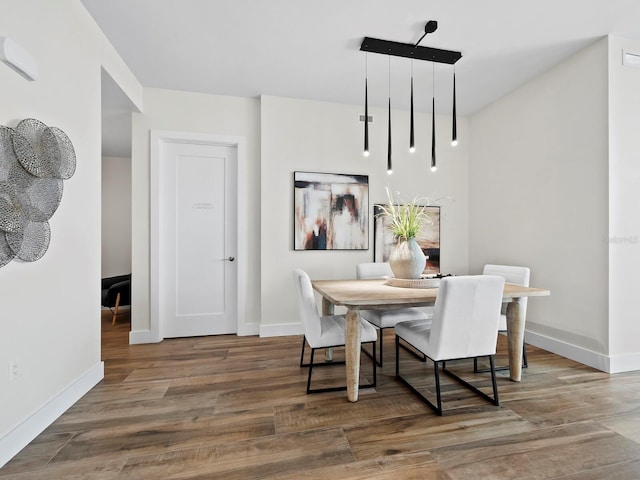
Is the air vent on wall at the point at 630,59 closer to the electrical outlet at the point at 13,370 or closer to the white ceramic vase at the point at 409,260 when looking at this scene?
the white ceramic vase at the point at 409,260

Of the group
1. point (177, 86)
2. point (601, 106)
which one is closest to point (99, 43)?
point (177, 86)

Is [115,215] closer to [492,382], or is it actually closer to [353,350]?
[353,350]

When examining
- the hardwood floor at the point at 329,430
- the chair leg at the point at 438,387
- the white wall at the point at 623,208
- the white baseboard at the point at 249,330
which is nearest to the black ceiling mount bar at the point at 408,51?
the white wall at the point at 623,208

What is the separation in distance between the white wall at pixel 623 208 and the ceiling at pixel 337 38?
0.36 meters

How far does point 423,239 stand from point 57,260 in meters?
3.72

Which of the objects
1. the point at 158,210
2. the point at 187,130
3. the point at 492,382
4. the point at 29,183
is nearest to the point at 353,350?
the point at 492,382

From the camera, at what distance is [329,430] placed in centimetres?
181

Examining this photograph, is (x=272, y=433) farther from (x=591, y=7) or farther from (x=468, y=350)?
(x=591, y=7)

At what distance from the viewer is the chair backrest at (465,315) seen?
1.88m

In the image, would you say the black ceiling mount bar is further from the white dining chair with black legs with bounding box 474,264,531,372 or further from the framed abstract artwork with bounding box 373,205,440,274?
the white dining chair with black legs with bounding box 474,264,531,372

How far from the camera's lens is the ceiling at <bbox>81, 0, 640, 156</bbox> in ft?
7.43

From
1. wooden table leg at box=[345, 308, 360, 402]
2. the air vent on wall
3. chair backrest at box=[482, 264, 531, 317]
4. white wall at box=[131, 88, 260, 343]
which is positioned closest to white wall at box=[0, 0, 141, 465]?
white wall at box=[131, 88, 260, 343]

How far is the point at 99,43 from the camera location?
2.47 metres

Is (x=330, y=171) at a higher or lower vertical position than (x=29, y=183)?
higher
